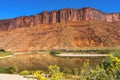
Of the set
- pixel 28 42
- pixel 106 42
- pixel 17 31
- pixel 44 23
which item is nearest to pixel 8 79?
pixel 106 42

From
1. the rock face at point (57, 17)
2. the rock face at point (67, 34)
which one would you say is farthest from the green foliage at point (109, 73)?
the rock face at point (57, 17)

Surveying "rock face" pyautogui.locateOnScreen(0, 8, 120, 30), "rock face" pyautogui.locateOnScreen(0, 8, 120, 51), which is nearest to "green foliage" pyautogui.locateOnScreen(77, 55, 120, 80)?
"rock face" pyautogui.locateOnScreen(0, 8, 120, 51)

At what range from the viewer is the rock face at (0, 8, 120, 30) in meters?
149

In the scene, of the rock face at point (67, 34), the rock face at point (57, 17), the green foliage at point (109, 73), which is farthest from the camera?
the rock face at point (57, 17)

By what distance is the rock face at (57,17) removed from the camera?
5866 inches

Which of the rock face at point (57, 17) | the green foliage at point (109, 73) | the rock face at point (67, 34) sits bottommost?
the green foliage at point (109, 73)

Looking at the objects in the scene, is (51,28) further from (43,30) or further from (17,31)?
(17,31)

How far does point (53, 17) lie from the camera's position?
15238 cm

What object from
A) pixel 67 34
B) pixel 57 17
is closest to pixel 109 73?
pixel 67 34

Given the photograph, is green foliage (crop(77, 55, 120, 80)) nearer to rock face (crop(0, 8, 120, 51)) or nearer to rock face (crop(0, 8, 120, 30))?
rock face (crop(0, 8, 120, 51))

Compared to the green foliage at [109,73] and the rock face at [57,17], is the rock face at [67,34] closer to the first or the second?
the rock face at [57,17]

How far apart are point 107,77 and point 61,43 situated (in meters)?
108

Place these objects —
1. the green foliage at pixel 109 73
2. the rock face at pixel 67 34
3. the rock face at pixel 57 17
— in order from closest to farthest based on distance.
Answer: the green foliage at pixel 109 73, the rock face at pixel 67 34, the rock face at pixel 57 17

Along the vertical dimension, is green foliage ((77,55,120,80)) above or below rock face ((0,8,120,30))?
below
